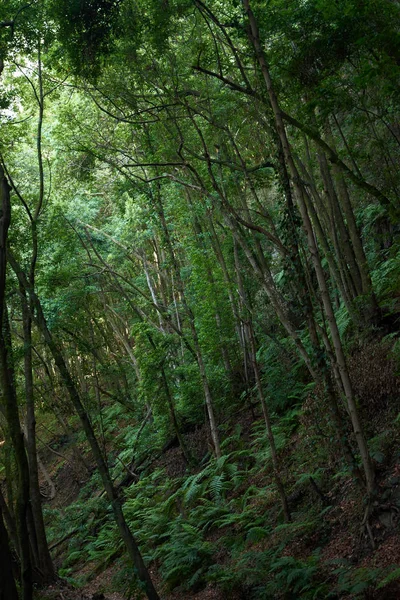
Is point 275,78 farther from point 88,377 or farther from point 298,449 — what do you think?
point 88,377

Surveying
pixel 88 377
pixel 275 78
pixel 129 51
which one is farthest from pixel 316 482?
pixel 88 377

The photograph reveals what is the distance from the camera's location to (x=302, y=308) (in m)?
6.72

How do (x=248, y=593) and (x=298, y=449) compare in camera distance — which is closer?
(x=248, y=593)

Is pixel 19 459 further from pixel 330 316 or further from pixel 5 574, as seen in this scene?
pixel 330 316

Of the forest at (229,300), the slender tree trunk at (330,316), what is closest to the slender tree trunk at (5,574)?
the forest at (229,300)

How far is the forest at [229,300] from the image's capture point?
22.1 ft

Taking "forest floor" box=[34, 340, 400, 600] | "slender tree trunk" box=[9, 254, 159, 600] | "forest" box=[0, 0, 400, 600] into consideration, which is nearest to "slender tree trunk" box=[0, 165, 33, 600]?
"forest" box=[0, 0, 400, 600]

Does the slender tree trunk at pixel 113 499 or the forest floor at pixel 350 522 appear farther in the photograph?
the slender tree trunk at pixel 113 499

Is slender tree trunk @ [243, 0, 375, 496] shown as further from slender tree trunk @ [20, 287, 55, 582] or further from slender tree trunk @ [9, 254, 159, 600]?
slender tree trunk @ [20, 287, 55, 582]

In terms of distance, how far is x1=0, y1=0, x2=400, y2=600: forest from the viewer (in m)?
6.73

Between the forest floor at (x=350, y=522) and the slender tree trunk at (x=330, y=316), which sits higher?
the slender tree trunk at (x=330, y=316)

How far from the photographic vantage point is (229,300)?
48.2 feet

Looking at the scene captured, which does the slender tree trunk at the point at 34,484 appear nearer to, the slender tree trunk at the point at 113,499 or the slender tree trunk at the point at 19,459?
the slender tree trunk at the point at 19,459

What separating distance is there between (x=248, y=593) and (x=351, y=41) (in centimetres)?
740
